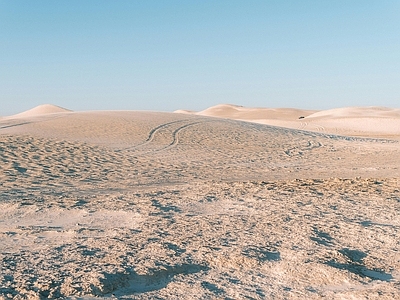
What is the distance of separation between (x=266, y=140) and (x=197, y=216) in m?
13.4

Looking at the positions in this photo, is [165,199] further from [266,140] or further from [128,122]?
[128,122]

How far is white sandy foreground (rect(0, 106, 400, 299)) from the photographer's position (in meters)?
4.35

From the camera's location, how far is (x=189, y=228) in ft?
20.6

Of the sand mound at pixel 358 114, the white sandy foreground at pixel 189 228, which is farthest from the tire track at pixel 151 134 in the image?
the sand mound at pixel 358 114

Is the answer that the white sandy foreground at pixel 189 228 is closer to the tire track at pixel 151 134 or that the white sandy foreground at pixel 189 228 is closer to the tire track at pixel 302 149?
the tire track at pixel 151 134

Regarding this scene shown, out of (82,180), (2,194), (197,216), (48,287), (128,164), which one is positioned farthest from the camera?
(128,164)

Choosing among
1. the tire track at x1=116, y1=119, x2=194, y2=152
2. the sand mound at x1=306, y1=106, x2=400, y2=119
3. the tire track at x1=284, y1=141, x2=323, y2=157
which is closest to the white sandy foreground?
the tire track at x1=116, y1=119, x2=194, y2=152

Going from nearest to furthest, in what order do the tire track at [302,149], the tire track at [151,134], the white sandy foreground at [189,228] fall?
1. the white sandy foreground at [189,228]
2. the tire track at [151,134]
3. the tire track at [302,149]

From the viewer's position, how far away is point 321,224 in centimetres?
654

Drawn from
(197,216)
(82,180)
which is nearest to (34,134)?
(82,180)

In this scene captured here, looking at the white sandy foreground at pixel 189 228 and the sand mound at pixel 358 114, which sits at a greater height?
the sand mound at pixel 358 114

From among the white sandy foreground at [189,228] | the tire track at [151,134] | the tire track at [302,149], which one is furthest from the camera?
the tire track at [302,149]

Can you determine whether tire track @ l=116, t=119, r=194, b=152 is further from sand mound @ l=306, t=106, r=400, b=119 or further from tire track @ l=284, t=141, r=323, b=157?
sand mound @ l=306, t=106, r=400, b=119

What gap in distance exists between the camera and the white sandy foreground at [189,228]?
4.35 meters
